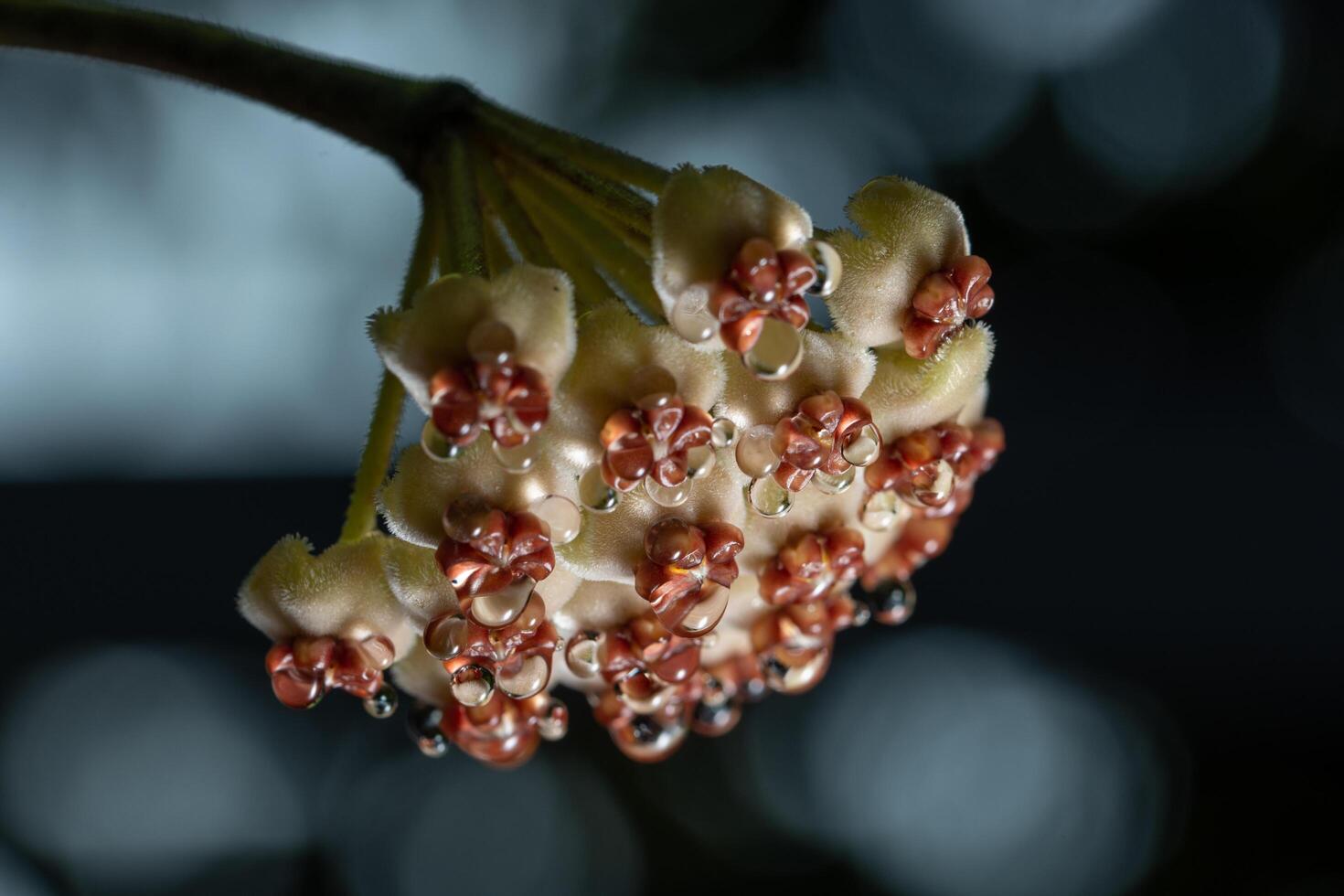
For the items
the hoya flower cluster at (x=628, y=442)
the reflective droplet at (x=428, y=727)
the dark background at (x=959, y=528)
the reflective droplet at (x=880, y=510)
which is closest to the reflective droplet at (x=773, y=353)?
the hoya flower cluster at (x=628, y=442)

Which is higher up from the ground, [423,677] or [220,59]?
[220,59]

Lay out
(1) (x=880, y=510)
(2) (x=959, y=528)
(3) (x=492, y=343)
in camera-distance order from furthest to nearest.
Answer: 1. (2) (x=959, y=528)
2. (1) (x=880, y=510)
3. (3) (x=492, y=343)

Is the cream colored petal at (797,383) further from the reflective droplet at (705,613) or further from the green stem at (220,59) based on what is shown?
the green stem at (220,59)

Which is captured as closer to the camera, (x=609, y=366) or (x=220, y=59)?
(x=609, y=366)

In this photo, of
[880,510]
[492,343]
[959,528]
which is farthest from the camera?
[959,528]

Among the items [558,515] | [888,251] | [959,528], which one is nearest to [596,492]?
[558,515]

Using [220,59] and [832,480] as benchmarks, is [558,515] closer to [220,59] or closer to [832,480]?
[832,480]

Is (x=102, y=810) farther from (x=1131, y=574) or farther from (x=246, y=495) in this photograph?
(x=1131, y=574)

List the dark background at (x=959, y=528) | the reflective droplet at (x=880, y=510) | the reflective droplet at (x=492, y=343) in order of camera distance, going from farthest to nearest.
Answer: the dark background at (x=959, y=528), the reflective droplet at (x=880, y=510), the reflective droplet at (x=492, y=343)
